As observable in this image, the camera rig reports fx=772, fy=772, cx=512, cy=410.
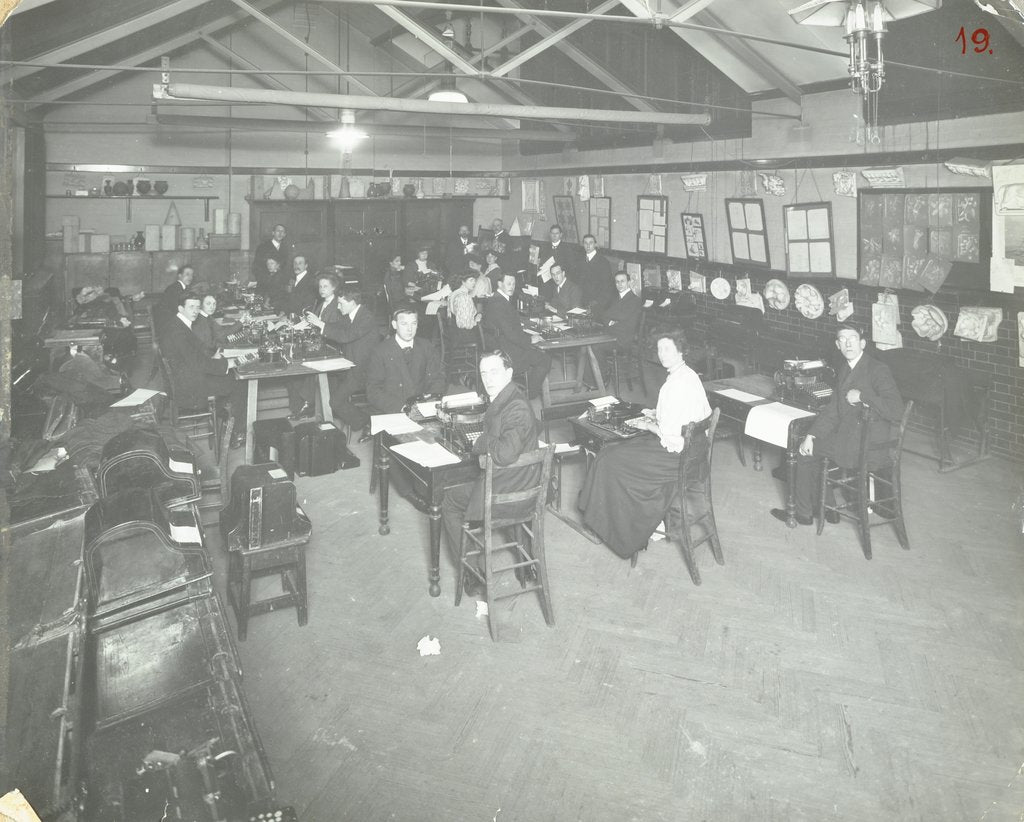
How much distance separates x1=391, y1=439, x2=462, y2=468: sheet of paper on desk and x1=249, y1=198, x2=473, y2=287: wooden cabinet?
35.3 ft

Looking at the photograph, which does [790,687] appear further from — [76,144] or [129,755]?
[76,144]

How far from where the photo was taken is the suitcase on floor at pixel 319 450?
718 cm

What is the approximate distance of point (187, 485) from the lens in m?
4.56

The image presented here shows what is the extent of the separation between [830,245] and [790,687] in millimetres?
6289

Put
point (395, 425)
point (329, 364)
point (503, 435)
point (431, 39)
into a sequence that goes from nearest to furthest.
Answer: point (503, 435), point (395, 425), point (329, 364), point (431, 39)

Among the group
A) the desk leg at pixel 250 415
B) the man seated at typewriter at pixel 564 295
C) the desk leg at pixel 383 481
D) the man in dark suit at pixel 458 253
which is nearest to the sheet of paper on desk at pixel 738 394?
the desk leg at pixel 383 481

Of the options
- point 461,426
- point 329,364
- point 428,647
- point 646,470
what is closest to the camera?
point 428,647

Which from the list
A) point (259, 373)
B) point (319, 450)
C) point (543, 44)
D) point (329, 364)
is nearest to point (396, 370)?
point (329, 364)

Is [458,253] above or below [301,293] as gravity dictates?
above

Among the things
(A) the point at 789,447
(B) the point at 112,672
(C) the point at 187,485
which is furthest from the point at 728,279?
(B) the point at 112,672

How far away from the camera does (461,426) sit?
5379mm

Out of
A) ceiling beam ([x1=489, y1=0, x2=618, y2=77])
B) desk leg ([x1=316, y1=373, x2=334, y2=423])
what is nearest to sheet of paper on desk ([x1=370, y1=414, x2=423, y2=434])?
desk leg ([x1=316, y1=373, x2=334, y2=423])

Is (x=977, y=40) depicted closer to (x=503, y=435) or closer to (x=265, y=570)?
(x=503, y=435)

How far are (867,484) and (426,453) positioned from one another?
10.9 feet
